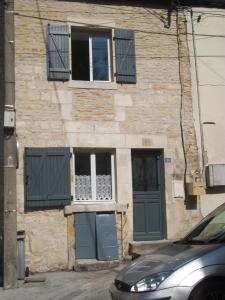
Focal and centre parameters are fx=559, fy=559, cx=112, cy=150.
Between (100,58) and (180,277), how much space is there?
825 cm

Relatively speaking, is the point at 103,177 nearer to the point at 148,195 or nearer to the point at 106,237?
the point at 148,195

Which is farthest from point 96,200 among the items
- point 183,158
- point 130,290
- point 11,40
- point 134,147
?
point 130,290

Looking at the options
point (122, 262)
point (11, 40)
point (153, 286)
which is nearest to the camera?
point (153, 286)

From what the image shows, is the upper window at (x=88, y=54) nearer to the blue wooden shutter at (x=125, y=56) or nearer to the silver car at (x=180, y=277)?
the blue wooden shutter at (x=125, y=56)

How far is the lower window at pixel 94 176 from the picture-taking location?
42.5ft

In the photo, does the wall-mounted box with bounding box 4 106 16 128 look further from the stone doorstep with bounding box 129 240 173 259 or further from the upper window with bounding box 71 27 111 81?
the stone doorstep with bounding box 129 240 173 259

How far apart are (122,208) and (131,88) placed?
286 centimetres

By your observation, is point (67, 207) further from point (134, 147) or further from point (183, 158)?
point (183, 158)

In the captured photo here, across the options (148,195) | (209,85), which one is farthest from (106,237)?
(209,85)

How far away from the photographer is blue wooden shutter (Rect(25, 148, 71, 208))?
1227cm

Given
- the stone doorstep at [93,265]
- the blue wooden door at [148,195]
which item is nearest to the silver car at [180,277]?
the stone doorstep at [93,265]

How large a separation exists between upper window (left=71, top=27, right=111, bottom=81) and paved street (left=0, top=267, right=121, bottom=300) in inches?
185

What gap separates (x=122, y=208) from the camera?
1284 cm

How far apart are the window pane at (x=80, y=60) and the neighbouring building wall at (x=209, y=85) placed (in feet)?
8.61
